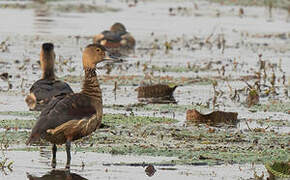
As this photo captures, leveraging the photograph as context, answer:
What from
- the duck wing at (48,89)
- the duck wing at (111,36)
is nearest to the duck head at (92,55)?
the duck wing at (48,89)

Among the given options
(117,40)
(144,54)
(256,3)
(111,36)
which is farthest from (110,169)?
(256,3)

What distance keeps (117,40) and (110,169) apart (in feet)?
47.4

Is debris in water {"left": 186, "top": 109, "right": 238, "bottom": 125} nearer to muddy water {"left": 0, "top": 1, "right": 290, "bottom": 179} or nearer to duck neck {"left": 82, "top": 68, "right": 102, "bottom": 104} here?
muddy water {"left": 0, "top": 1, "right": 290, "bottom": 179}

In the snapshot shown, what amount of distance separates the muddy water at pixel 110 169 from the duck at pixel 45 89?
3.93 metres

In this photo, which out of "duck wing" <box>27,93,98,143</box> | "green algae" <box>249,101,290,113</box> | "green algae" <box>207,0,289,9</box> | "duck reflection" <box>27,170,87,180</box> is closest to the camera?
"duck reflection" <box>27,170,87,180</box>

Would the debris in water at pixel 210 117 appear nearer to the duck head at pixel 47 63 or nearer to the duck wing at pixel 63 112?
the duck wing at pixel 63 112

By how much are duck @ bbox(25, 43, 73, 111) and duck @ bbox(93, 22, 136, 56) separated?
7.26 meters

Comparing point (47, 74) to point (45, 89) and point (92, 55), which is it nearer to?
point (45, 89)

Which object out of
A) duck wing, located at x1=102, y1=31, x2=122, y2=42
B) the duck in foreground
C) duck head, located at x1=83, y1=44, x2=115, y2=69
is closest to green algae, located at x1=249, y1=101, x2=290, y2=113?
duck head, located at x1=83, y1=44, x2=115, y2=69

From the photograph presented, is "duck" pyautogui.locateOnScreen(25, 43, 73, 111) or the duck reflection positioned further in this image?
"duck" pyautogui.locateOnScreen(25, 43, 73, 111)

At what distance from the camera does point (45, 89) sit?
1429 cm

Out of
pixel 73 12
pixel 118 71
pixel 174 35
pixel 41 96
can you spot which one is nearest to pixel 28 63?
pixel 118 71

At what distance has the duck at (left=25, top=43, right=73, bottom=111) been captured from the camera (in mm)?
13906

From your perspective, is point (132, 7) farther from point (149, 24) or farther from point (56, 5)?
point (149, 24)
